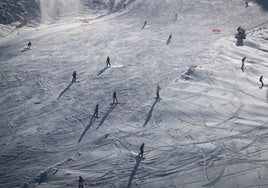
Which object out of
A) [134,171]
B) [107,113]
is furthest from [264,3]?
[134,171]

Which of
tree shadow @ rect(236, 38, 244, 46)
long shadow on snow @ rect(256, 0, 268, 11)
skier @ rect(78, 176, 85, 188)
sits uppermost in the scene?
long shadow on snow @ rect(256, 0, 268, 11)

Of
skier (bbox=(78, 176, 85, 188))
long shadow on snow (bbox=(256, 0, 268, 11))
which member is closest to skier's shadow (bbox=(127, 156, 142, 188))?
skier (bbox=(78, 176, 85, 188))

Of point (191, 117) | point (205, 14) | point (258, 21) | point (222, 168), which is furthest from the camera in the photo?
point (205, 14)

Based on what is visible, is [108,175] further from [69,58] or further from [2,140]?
[69,58]

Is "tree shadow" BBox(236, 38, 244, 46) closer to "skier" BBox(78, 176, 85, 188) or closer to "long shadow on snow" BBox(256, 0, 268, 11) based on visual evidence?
"long shadow on snow" BBox(256, 0, 268, 11)

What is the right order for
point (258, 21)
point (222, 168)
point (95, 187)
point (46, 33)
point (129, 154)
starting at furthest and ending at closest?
point (258, 21) < point (46, 33) < point (129, 154) < point (222, 168) < point (95, 187)

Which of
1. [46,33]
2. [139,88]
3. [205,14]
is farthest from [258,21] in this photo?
[46,33]

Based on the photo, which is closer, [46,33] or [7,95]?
[7,95]
